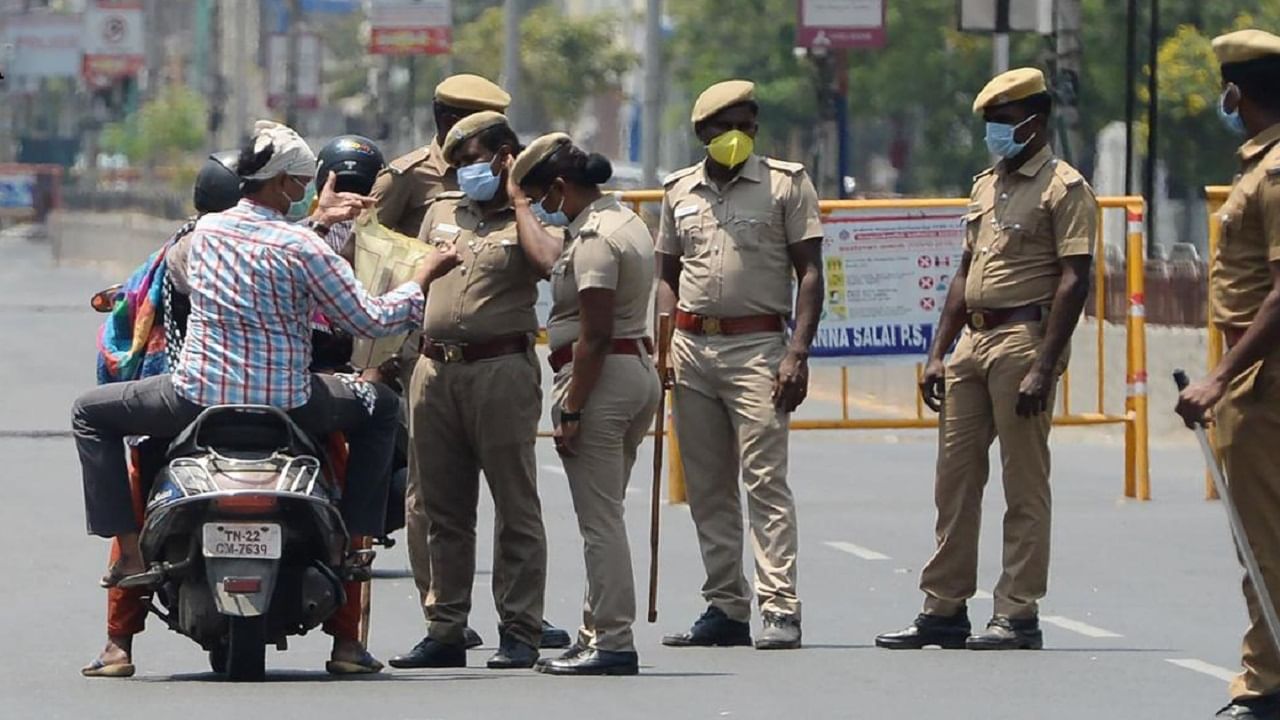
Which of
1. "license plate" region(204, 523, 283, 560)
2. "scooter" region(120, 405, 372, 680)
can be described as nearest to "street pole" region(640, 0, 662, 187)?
"scooter" region(120, 405, 372, 680)

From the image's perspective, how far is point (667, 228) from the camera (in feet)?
37.8

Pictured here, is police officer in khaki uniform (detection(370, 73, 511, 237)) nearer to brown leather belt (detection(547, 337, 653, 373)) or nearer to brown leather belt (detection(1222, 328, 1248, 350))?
brown leather belt (detection(547, 337, 653, 373))

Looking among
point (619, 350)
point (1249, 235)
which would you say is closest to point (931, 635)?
point (619, 350)

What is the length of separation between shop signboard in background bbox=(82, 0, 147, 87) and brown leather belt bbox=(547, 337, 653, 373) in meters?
→ 78.0

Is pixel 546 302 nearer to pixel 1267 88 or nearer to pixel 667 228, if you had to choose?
pixel 667 228

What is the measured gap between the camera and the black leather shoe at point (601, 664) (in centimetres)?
1024

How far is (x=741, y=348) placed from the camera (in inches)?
445

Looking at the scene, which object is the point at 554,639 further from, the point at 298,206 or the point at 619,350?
the point at 298,206

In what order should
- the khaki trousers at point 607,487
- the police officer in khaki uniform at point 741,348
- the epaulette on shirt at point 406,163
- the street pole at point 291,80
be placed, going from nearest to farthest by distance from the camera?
1. the khaki trousers at point 607,487
2. the police officer in khaki uniform at point 741,348
3. the epaulette on shirt at point 406,163
4. the street pole at point 291,80

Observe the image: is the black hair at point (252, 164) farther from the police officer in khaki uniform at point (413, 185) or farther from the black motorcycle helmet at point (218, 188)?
the police officer in khaki uniform at point (413, 185)

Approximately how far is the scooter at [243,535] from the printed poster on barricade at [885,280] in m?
7.43

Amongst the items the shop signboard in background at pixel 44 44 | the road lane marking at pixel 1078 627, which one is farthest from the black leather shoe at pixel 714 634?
the shop signboard in background at pixel 44 44

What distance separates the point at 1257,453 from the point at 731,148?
2.98 m

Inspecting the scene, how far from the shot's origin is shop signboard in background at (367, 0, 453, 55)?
52219 mm
